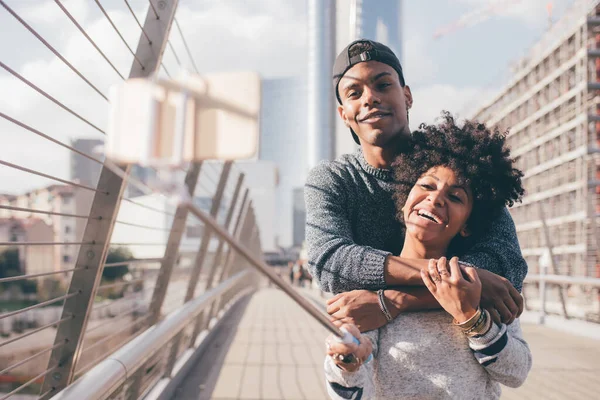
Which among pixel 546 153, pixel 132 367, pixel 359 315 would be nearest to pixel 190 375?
pixel 132 367

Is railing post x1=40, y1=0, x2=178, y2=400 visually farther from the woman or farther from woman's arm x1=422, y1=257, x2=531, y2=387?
woman's arm x1=422, y1=257, x2=531, y2=387

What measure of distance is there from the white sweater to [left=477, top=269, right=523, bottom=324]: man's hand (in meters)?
0.04

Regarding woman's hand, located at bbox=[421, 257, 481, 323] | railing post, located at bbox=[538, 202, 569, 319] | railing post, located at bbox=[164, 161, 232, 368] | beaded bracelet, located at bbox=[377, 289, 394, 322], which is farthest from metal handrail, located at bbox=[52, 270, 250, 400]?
railing post, located at bbox=[538, 202, 569, 319]

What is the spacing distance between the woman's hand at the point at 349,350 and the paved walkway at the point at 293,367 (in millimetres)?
2539

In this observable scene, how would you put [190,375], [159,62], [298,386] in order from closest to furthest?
[159,62], [298,386], [190,375]

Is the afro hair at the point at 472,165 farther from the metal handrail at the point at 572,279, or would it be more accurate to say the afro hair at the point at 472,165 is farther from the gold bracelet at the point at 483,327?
the metal handrail at the point at 572,279

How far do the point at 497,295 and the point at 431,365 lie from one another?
22 centimetres

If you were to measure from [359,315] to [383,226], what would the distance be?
25 centimetres

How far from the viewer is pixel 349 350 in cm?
103

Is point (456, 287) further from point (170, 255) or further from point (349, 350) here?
point (170, 255)

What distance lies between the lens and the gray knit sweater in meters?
1.24

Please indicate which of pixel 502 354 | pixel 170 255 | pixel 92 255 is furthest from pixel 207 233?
pixel 502 354

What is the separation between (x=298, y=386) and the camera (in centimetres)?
380

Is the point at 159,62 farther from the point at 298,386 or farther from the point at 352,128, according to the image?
the point at 298,386
